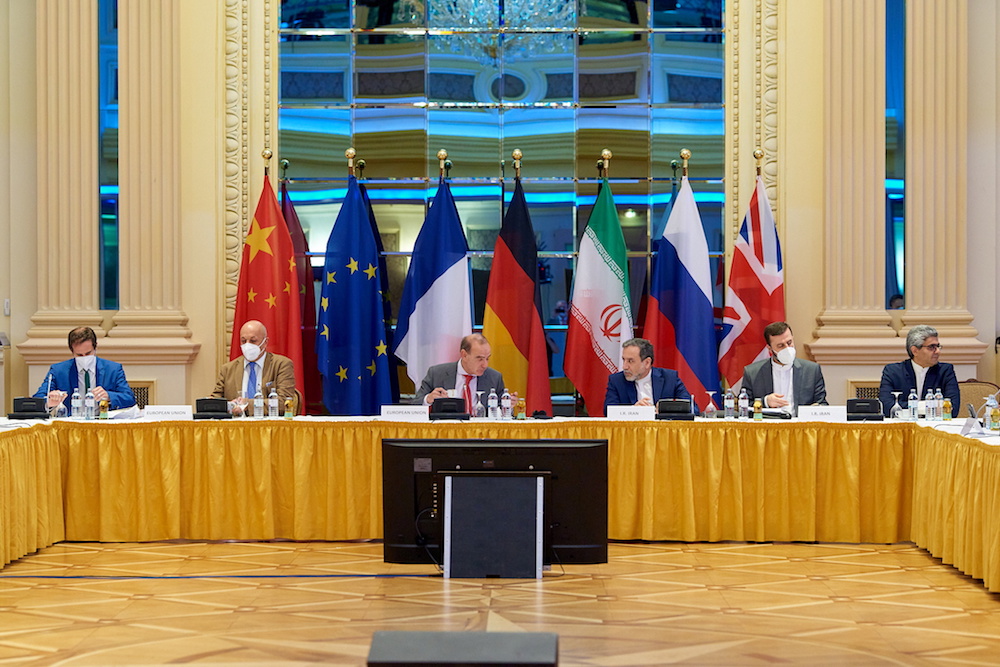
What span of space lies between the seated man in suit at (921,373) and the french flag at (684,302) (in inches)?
57.5

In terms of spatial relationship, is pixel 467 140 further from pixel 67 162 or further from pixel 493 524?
pixel 493 524

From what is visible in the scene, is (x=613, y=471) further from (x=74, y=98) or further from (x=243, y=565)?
(x=74, y=98)

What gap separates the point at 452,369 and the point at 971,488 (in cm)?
319

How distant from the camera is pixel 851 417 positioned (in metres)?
6.60

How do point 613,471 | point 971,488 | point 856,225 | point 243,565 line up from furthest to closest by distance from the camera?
point 856,225, point 613,471, point 243,565, point 971,488

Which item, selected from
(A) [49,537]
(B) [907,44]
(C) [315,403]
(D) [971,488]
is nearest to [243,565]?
(A) [49,537]

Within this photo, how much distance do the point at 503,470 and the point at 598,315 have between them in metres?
3.52

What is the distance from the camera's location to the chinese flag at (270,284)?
8.55m

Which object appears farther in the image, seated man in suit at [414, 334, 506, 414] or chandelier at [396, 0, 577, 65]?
chandelier at [396, 0, 577, 65]

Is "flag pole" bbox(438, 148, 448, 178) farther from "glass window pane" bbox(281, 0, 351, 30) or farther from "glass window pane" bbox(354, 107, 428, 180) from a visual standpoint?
"glass window pane" bbox(281, 0, 351, 30)

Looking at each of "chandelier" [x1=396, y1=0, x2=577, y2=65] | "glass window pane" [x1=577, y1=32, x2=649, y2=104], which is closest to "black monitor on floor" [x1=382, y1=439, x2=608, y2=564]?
"glass window pane" [x1=577, y1=32, x2=649, y2=104]

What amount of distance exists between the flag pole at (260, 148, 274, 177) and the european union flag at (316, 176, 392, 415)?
0.69 meters

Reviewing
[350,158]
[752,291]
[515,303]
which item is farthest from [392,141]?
[752,291]

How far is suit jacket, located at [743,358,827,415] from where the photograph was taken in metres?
7.29
